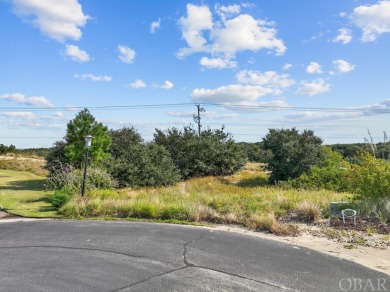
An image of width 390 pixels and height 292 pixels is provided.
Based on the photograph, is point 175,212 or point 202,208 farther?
point 175,212

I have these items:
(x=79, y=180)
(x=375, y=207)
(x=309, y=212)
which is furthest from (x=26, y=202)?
(x=375, y=207)

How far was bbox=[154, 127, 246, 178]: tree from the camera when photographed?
2998cm

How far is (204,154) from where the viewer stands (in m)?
30.6

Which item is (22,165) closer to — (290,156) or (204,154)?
(204,154)

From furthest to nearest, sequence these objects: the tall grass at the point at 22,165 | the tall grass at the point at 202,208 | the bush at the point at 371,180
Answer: the tall grass at the point at 22,165
the bush at the point at 371,180
the tall grass at the point at 202,208

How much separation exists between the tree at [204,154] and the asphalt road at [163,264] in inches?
800

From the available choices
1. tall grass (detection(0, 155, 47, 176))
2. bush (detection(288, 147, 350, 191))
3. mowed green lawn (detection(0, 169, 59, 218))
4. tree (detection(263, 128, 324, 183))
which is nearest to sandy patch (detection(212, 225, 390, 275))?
mowed green lawn (detection(0, 169, 59, 218))

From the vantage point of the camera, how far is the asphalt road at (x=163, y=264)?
5762 millimetres

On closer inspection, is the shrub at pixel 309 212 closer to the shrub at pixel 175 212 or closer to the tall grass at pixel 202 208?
the tall grass at pixel 202 208

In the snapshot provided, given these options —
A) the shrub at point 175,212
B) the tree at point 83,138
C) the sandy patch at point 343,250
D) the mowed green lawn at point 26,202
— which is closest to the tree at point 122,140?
the tree at point 83,138

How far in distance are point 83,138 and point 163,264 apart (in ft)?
53.9

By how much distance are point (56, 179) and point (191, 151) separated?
1403 cm

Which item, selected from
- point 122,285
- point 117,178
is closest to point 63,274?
point 122,285

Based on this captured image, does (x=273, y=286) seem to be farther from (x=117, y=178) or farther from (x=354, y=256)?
(x=117, y=178)
